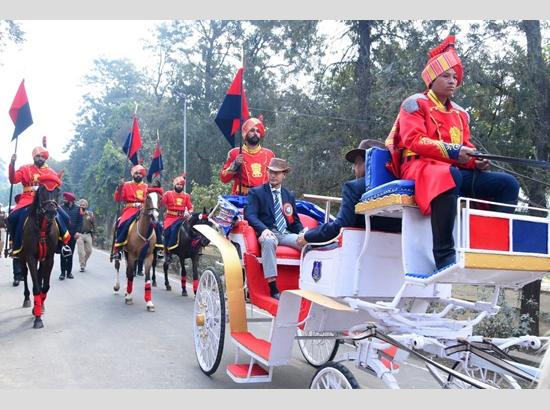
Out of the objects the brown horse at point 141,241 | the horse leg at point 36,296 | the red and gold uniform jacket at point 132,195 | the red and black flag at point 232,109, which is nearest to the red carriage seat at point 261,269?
the red and black flag at point 232,109

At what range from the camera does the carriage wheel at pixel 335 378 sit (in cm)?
326

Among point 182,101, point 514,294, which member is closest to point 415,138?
point 514,294

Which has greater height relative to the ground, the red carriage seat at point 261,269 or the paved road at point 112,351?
the red carriage seat at point 261,269

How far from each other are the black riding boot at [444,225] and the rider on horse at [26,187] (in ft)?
21.0

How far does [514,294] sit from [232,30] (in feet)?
60.1

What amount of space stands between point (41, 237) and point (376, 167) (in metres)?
5.93

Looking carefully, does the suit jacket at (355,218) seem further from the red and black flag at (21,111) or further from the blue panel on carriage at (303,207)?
the red and black flag at (21,111)

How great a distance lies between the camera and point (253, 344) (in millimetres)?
4707

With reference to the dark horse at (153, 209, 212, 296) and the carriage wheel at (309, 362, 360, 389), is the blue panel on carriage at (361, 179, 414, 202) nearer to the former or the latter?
the carriage wheel at (309, 362, 360, 389)

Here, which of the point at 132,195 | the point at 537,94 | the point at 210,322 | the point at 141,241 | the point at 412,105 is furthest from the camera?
Result: the point at 132,195

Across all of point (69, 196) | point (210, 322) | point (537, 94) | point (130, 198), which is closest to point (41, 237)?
point (130, 198)

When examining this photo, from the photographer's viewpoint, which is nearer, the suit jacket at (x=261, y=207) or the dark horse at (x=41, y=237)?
the suit jacket at (x=261, y=207)

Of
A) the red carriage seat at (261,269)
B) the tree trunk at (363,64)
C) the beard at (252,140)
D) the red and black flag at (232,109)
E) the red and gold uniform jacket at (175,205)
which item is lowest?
the red carriage seat at (261,269)

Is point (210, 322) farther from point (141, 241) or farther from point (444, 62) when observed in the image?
point (141, 241)
